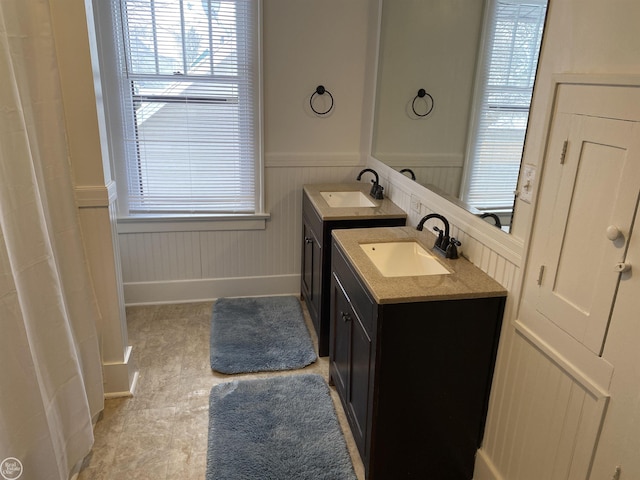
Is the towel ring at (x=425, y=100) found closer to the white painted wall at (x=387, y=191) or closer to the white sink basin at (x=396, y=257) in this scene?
the white painted wall at (x=387, y=191)

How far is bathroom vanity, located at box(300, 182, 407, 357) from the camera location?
2592 mm

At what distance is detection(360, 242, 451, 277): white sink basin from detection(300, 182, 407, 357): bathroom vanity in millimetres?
398

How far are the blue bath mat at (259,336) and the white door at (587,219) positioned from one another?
5.28ft

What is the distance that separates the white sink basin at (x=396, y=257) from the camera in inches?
86.0

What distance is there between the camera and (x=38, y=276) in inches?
65.4

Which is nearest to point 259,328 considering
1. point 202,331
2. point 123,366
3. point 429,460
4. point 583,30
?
point 202,331

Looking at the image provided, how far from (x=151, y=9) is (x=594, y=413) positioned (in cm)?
301

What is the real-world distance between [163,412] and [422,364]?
4.43ft

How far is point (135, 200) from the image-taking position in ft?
10.6

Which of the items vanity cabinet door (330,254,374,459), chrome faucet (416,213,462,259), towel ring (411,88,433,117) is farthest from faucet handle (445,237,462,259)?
towel ring (411,88,433,117)

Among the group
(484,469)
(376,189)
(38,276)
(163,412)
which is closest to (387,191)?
(376,189)

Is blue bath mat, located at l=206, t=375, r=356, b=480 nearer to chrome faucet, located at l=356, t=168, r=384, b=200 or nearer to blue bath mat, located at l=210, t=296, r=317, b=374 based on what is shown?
blue bath mat, located at l=210, t=296, r=317, b=374

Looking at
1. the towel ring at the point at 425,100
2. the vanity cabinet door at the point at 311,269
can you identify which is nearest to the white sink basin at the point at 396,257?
the vanity cabinet door at the point at 311,269

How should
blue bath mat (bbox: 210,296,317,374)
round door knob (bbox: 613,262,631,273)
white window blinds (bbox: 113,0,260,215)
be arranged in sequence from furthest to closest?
white window blinds (bbox: 113,0,260,215) → blue bath mat (bbox: 210,296,317,374) → round door knob (bbox: 613,262,631,273)
